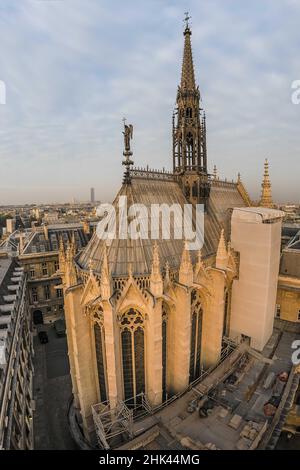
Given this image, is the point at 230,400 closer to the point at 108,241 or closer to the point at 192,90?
the point at 108,241

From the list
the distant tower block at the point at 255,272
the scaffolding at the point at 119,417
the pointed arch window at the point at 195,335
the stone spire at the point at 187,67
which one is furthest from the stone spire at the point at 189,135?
the scaffolding at the point at 119,417

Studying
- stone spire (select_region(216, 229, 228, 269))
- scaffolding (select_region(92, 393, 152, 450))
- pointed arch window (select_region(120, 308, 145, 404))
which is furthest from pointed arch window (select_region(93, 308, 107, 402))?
stone spire (select_region(216, 229, 228, 269))

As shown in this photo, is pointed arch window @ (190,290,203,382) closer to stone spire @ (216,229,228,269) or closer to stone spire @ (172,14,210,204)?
stone spire @ (216,229,228,269)

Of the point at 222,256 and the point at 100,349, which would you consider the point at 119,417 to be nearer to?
the point at 100,349

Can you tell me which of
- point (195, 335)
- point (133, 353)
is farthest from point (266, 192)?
point (133, 353)

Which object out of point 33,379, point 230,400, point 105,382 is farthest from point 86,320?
point 33,379

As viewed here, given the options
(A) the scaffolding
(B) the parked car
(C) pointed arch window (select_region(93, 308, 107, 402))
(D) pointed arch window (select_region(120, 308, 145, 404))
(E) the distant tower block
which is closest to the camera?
(A) the scaffolding
